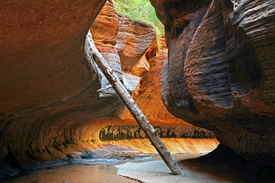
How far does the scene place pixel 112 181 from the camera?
14.7ft

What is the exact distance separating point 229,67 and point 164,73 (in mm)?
3120

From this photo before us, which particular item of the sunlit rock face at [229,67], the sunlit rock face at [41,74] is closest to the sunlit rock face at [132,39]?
the sunlit rock face at [41,74]

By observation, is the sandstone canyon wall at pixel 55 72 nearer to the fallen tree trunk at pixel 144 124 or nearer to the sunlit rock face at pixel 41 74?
the sunlit rock face at pixel 41 74

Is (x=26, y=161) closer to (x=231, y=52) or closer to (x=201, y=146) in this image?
(x=231, y=52)

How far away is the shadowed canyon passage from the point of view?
256 centimetres

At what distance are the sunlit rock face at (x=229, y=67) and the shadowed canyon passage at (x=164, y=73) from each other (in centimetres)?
1

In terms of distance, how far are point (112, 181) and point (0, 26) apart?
11.9 ft

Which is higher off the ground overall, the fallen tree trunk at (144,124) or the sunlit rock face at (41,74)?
the sunlit rock face at (41,74)

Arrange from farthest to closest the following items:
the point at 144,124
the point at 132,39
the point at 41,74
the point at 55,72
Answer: the point at 132,39 → the point at 144,124 → the point at 55,72 → the point at 41,74

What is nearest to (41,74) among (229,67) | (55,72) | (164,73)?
(55,72)

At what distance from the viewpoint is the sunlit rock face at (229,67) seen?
253 centimetres

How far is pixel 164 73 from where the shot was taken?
647cm

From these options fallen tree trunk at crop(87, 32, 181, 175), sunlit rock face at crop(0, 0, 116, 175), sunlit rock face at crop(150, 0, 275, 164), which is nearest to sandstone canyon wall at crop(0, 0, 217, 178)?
sunlit rock face at crop(0, 0, 116, 175)

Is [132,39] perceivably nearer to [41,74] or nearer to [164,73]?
[164,73]
